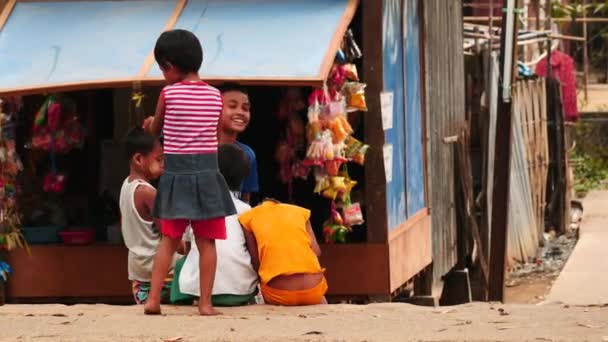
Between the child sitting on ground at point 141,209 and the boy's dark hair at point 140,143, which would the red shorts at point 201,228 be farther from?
the boy's dark hair at point 140,143

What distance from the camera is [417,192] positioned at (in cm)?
1202

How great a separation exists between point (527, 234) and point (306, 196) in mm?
6475

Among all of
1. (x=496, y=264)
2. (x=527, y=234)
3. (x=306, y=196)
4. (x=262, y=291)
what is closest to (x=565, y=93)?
(x=527, y=234)

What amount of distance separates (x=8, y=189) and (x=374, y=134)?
2455 mm

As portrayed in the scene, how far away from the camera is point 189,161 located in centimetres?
759

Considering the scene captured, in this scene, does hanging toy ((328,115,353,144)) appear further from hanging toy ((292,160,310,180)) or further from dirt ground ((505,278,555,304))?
dirt ground ((505,278,555,304))

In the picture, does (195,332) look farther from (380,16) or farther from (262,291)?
(380,16)

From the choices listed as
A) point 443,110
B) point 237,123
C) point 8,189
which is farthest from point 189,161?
point 443,110

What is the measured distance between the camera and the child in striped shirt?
7570 millimetres

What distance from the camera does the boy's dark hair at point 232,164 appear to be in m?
8.17

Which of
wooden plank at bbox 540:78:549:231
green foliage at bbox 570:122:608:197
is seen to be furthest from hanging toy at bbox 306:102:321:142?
green foliage at bbox 570:122:608:197

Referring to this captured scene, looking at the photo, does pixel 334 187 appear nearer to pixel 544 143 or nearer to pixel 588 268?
pixel 588 268

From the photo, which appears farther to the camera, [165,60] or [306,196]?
[306,196]

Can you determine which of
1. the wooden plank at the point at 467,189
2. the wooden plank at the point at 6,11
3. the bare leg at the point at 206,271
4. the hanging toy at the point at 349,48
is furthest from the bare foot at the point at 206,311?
the wooden plank at the point at 467,189
